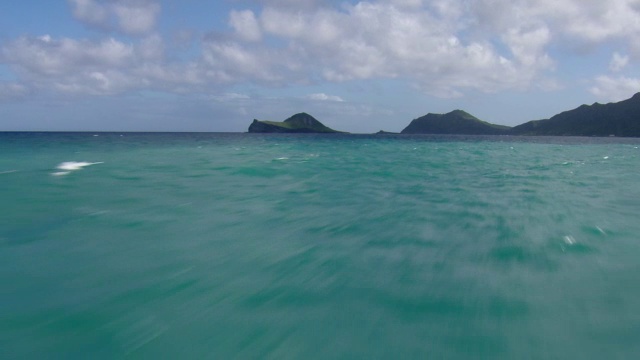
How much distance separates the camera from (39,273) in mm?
A: 7449

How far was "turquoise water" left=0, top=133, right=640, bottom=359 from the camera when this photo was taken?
5.13m

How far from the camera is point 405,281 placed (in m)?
7.01

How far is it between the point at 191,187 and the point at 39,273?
35.1 feet

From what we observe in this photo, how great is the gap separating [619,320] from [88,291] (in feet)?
26.7

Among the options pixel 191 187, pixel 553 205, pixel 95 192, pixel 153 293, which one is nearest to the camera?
pixel 153 293

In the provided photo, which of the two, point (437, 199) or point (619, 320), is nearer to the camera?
point (619, 320)

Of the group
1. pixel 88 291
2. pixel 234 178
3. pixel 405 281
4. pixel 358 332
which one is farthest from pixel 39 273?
pixel 234 178

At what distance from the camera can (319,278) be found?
716cm

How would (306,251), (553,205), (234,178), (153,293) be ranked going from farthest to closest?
(234,178), (553,205), (306,251), (153,293)

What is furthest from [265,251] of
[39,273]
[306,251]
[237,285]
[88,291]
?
[39,273]

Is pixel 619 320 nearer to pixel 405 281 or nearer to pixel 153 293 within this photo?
pixel 405 281

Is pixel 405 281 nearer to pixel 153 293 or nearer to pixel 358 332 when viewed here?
pixel 358 332

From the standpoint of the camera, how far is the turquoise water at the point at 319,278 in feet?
16.8

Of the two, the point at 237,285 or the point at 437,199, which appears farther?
the point at 437,199
